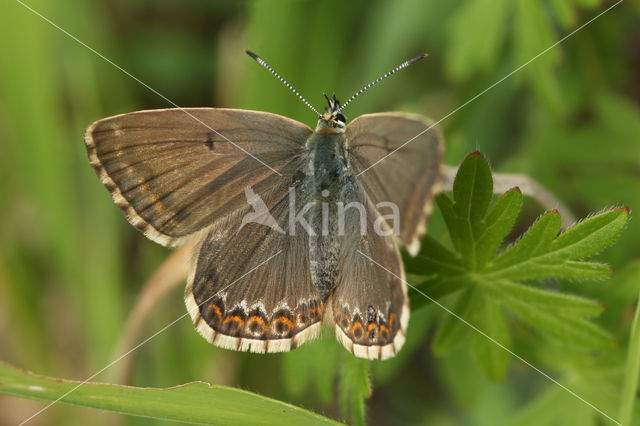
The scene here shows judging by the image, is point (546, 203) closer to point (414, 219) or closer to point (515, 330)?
point (515, 330)

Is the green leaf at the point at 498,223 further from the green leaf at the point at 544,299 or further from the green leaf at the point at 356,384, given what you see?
the green leaf at the point at 356,384

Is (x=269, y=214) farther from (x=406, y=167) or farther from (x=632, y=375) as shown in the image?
(x=632, y=375)

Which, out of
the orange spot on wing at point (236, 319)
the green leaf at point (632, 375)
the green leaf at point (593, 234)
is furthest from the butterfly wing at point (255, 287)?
the green leaf at point (632, 375)

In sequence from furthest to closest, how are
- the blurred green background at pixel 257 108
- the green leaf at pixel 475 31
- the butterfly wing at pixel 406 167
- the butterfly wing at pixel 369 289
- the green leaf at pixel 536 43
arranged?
the blurred green background at pixel 257 108, the green leaf at pixel 475 31, the green leaf at pixel 536 43, the butterfly wing at pixel 369 289, the butterfly wing at pixel 406 167

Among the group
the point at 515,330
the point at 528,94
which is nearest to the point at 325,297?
the point at 515,330

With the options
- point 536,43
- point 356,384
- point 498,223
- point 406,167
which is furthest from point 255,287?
point 536,43

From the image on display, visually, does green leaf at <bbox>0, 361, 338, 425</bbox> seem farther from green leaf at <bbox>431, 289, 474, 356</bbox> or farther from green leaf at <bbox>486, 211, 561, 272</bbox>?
green leaf at <bbox>486, 211, 561, 272</bbox>

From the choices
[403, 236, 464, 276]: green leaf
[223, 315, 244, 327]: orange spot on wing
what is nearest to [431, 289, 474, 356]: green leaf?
[403, 236, 464, 276]: green leaf

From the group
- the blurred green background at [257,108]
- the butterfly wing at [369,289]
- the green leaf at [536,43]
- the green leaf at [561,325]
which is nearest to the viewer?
the butterfly wing at [369,289]
